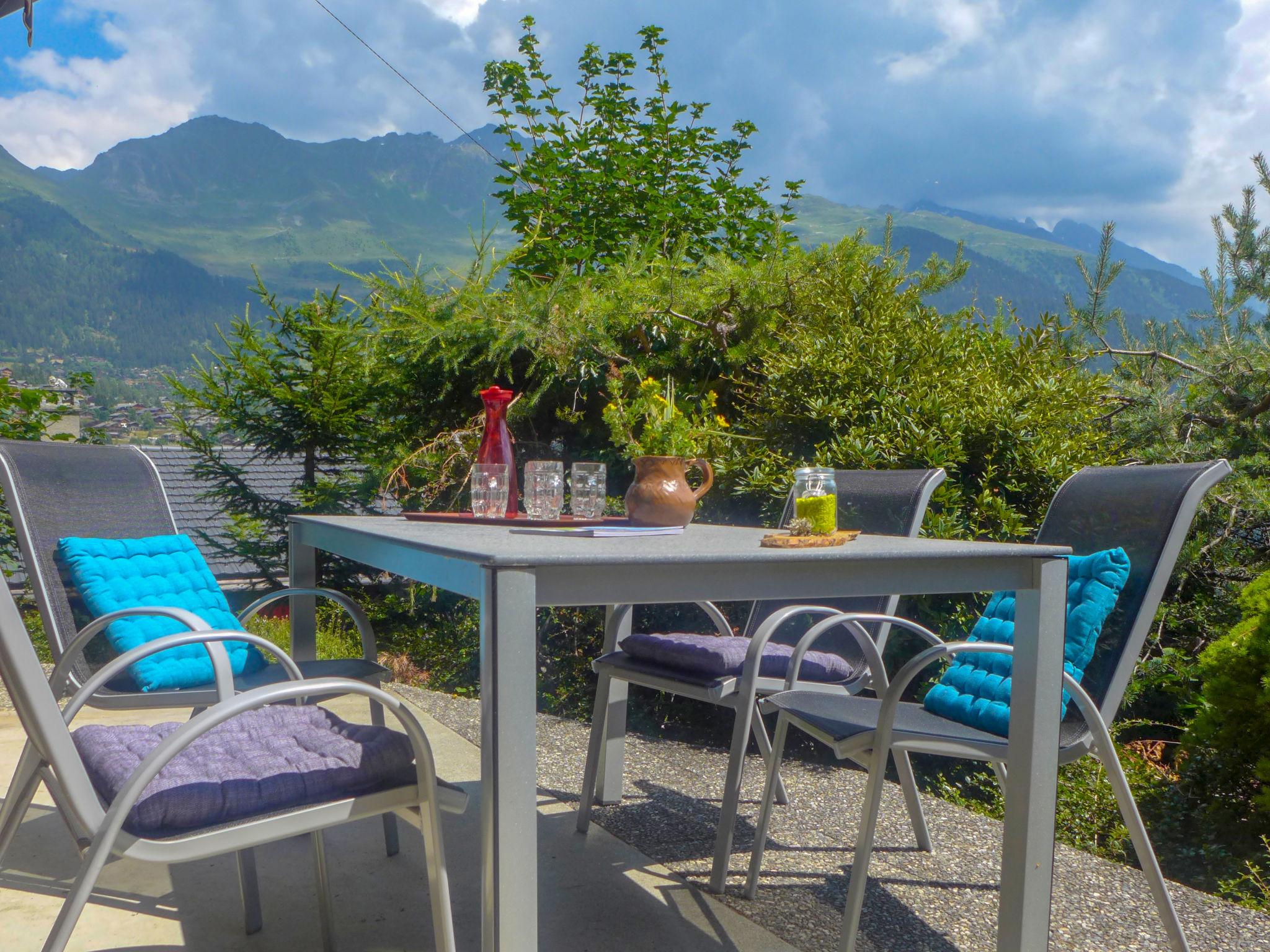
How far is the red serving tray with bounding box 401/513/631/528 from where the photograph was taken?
2.23 metres

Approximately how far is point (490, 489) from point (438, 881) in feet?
Result: 4.05

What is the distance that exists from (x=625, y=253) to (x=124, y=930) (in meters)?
5.86

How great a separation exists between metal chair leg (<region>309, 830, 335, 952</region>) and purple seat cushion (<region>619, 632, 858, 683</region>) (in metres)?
0.93

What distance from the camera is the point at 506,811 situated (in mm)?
1263

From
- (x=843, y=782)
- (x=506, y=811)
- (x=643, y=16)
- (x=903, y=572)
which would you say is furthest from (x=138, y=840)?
(x=643, y=16)

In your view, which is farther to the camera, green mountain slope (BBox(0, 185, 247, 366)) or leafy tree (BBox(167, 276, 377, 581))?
green mountain slope (BBox(0, 185, 247, 366))

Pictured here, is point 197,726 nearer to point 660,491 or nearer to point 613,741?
point 660,491

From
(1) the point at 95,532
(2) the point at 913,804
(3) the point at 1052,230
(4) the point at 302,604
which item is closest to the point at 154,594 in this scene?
(1) the point at 95,532

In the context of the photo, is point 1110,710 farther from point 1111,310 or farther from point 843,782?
point 1111,310

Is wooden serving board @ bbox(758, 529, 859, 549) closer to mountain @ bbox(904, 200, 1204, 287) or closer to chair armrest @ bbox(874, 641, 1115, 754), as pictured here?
chair armrest @ bbox(874, 641, 1115, 754)

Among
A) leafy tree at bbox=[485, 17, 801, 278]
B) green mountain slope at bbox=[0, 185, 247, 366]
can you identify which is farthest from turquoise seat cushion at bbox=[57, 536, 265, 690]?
green mountain slope at bbox=[0, 185, 247, 366]

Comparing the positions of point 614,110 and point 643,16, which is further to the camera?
point 643,16

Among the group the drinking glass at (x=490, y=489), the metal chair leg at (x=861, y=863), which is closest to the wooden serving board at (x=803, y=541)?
the metal chair leg at (x=861, y=863)

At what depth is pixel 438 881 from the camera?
4.58 feet
